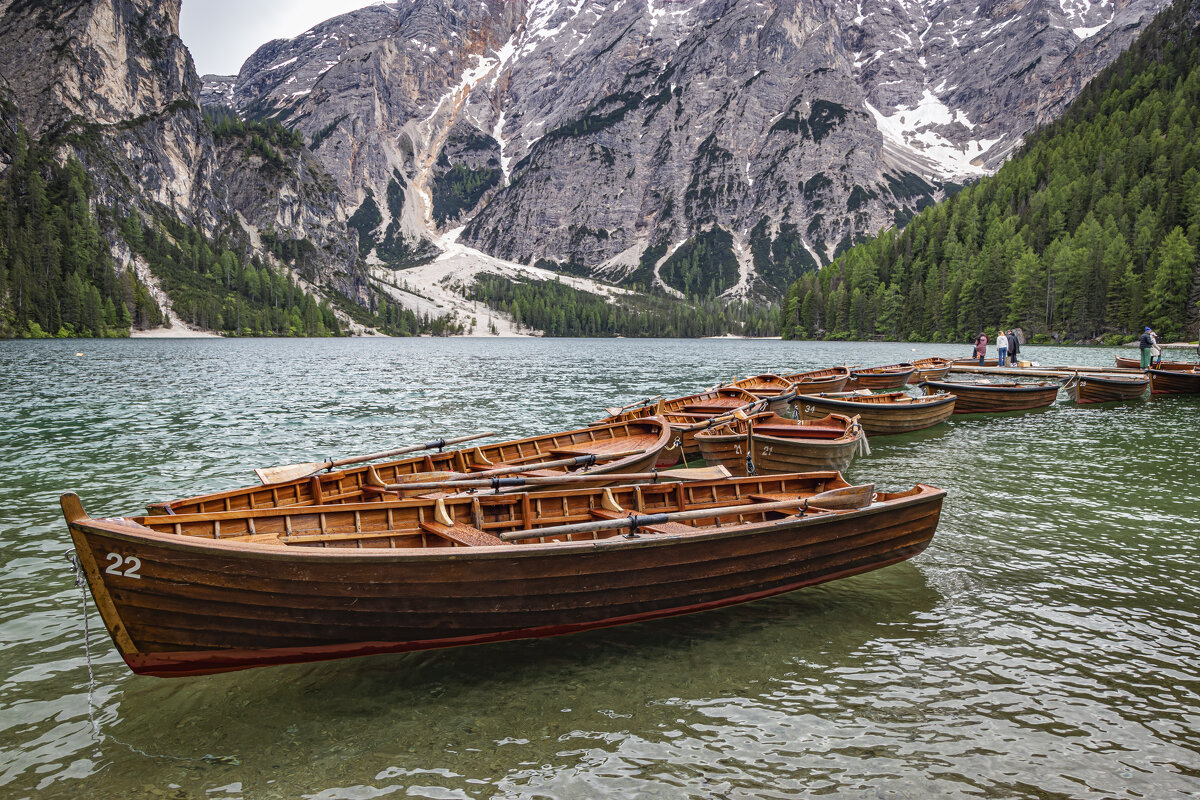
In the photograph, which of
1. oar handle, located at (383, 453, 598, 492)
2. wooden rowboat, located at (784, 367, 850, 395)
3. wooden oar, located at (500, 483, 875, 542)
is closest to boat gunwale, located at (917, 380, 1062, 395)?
wooden rowboat, located at (784, 367, 850, 395)

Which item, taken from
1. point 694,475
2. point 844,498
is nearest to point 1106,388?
point 844,498

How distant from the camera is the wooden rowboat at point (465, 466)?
41.4ft

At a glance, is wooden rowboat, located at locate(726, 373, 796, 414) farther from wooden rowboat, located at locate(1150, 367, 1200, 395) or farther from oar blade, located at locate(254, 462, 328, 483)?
wooden rowboat, located at locate(1150, 367, 1200, 395)

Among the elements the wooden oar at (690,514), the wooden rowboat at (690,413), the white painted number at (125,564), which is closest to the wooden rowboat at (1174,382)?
the wooden rowboat at (690,413)

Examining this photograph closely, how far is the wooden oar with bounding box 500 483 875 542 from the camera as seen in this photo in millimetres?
10070

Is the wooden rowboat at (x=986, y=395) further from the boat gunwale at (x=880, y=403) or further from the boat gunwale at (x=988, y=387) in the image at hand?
the boat gunwale at (x=880, y=403)

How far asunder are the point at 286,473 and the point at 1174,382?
56.0 m

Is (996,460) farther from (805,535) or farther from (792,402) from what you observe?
(805,535)

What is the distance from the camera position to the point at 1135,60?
17638 centimetres

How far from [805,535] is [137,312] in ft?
664

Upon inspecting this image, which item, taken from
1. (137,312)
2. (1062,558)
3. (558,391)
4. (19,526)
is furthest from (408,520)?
(137,312)

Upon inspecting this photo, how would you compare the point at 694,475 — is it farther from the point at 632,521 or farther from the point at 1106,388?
the point at 1106,388

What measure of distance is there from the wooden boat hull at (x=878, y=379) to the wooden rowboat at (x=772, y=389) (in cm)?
913

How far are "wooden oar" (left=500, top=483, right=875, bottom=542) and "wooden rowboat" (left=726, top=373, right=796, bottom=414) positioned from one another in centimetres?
1760
